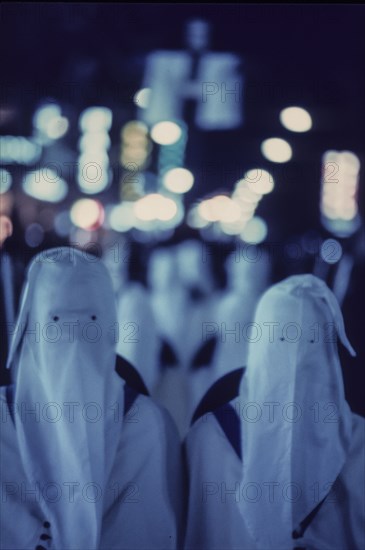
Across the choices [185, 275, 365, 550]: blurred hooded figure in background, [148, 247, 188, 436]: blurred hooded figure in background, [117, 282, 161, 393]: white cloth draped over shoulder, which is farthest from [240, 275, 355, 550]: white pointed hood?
[117, 282, 161, 393]: white cloth draped over shoulder

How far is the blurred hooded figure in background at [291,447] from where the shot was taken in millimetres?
1402

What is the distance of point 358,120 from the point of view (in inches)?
97.4

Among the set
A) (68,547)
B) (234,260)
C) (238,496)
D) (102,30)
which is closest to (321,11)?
(102,30)

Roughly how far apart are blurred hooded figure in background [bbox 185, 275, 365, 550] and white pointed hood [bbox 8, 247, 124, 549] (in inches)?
11.1

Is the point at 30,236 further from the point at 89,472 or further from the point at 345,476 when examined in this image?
the point at 345,476

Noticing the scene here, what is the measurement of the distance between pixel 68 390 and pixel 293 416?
1.72 feet

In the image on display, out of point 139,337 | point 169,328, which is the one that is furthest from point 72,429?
point 169,328

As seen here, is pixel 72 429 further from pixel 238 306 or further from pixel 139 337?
pixel 238 306

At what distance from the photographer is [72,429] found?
1.33 meters

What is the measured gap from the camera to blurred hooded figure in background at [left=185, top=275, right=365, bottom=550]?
1402mm

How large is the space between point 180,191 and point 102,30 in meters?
1.13

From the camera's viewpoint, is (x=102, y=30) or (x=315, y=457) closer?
(x=315, y=457)

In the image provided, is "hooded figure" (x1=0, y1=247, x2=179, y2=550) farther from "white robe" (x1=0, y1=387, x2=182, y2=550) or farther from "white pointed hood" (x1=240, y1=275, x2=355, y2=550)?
"white pointed hood" (x1=240, y1=275, x2=355, y2=550)

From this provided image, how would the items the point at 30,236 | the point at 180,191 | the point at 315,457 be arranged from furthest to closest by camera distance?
the point at 180,191 < the point at 30,236 < the point at 315,457
